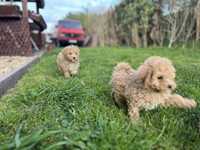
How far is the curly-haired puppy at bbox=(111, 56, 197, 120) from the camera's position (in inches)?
141

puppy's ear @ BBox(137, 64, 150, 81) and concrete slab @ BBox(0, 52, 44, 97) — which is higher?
puppy's ear @ BBox(137, 64, 150, 81)

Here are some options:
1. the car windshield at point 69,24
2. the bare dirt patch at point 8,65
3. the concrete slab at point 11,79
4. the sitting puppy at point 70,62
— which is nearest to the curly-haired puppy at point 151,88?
the concrete slab at point 11,79

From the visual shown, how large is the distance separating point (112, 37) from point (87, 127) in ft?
61.7

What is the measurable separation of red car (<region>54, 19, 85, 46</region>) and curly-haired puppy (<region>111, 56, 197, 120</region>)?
19881 millimetres

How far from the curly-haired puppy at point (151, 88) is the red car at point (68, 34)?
19881 mm

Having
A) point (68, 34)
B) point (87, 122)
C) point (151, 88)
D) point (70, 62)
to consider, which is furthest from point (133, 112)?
point (68, 34)

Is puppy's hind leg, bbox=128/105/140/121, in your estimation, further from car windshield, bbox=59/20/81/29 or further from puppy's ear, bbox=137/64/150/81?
car windshield, bbox=59/20/81/29

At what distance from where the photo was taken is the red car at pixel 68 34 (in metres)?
23.8

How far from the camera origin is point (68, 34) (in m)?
23.9

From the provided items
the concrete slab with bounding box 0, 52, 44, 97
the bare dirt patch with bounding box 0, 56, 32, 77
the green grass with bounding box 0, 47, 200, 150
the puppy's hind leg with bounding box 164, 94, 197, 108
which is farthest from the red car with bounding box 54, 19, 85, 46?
the puppy's hind leg with bounding box 164, 94, 197, 108

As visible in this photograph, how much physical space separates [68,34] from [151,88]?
67.3ft

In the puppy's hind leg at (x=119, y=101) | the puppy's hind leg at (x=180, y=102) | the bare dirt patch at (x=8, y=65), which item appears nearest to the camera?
the puppy's hind leg at (x=180, y=102)

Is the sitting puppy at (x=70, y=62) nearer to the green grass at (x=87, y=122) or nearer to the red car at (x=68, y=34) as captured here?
the green grass at (x=87, y=122)

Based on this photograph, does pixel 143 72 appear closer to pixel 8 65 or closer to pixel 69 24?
pixel 8 65
